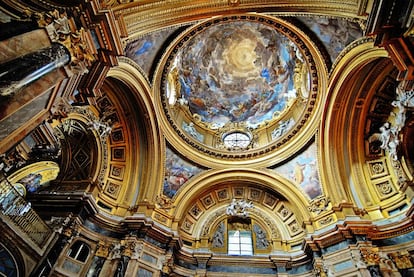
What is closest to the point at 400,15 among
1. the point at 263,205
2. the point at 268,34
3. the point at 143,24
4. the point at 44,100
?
the point at 143,24

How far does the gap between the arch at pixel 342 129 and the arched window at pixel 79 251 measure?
989cm

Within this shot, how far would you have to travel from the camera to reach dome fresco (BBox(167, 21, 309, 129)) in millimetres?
17078

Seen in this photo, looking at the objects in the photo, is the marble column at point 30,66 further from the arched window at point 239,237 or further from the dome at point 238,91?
the arched window at point 239,237

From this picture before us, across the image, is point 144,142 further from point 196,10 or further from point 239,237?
point 196,10

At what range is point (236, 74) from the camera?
62.6 feet

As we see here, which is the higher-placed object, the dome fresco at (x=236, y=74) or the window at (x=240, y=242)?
the dome fresco at (x=236, y=74)

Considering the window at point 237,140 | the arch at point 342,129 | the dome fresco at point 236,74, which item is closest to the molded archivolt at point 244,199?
the arch at point 342,129

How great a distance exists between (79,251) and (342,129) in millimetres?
11733

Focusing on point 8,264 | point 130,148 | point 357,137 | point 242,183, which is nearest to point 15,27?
point 8,264

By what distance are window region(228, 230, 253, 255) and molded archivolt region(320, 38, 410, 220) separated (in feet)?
14.3

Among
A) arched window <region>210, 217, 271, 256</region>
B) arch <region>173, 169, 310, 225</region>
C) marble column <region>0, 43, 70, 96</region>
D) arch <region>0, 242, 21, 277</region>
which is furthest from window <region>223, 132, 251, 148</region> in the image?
marble column <region>0, 43, 70, 96</region>

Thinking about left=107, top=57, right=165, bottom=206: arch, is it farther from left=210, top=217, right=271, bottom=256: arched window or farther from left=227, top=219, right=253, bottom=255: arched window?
left=227, top=219, right=253, bottom=255: arched window

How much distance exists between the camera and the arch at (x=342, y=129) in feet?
37.5

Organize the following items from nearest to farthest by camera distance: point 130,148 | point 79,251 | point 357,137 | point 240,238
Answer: point 79,251
point 357,137
point 130,148
point 240,238
